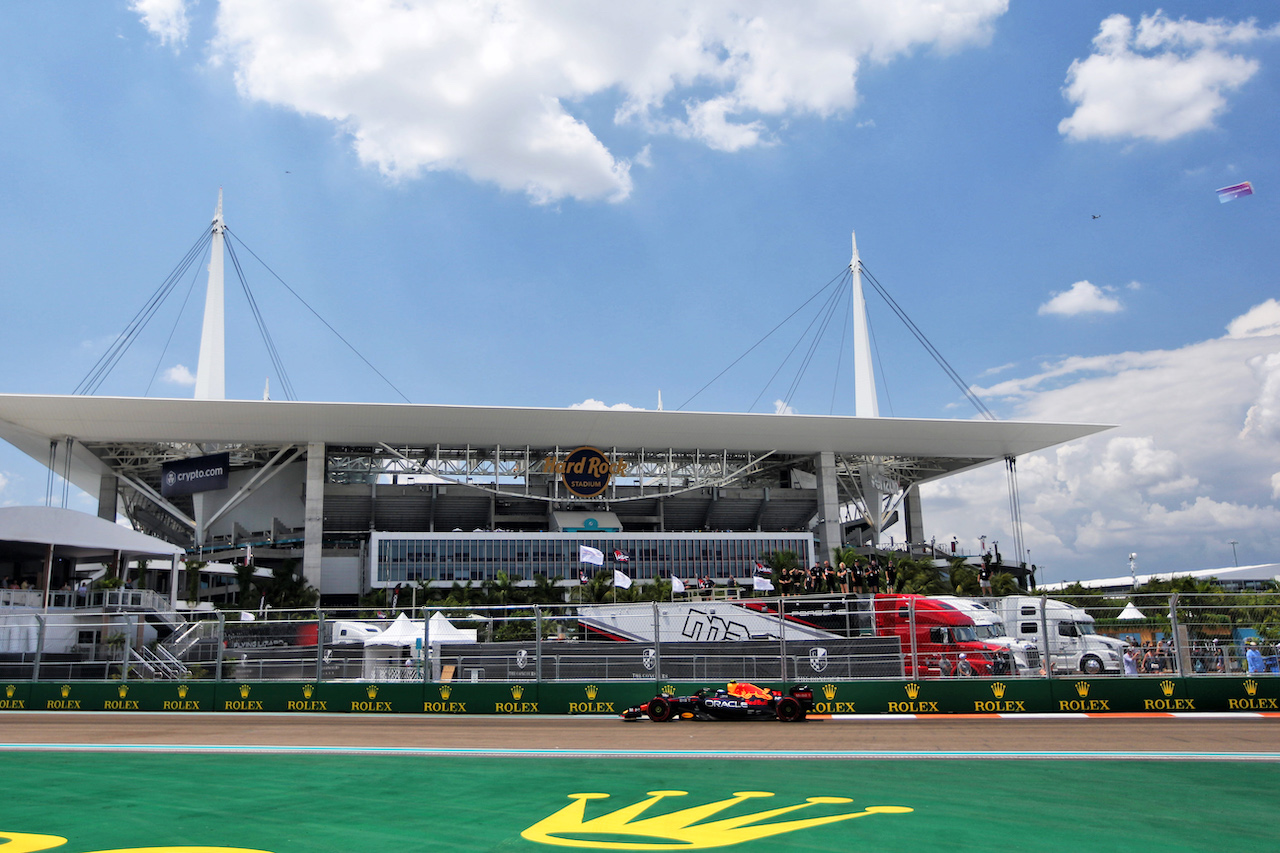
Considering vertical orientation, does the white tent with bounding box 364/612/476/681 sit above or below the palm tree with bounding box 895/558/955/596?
below

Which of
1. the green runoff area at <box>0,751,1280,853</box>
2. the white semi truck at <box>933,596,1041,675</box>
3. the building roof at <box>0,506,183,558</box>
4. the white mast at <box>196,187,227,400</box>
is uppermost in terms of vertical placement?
the white mast at <box>196,187,227,400</box>

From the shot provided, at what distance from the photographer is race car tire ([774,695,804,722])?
61.0 feet

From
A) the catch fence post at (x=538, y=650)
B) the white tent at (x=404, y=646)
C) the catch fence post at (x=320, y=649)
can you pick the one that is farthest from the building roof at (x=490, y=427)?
the catch fence post at (x=538, y=650)

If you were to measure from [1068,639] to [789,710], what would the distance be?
488 inches

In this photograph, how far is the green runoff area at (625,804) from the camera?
7570 mm

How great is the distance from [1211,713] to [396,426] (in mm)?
60033

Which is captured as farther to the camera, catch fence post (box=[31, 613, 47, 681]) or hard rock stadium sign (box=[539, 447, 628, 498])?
hard rock stadium sign (box=[539, 447, 628, 498])

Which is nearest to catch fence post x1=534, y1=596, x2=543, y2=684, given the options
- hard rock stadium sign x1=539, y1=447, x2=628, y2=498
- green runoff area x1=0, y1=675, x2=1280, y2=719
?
green runoff area x1=0, y1=675, x2=1280, y2=719

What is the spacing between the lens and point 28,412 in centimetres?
6200

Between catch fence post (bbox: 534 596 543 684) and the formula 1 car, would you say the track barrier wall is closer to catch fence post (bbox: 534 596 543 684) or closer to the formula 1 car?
catch fence post (bbox: 534 596 543 684)

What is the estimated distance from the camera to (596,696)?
68.8 ft

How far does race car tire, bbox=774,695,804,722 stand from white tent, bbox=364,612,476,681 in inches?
339

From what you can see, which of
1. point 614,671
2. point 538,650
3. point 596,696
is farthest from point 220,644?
point 614,671

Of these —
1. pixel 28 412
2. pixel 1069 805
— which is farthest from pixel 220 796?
pixel 28 412
